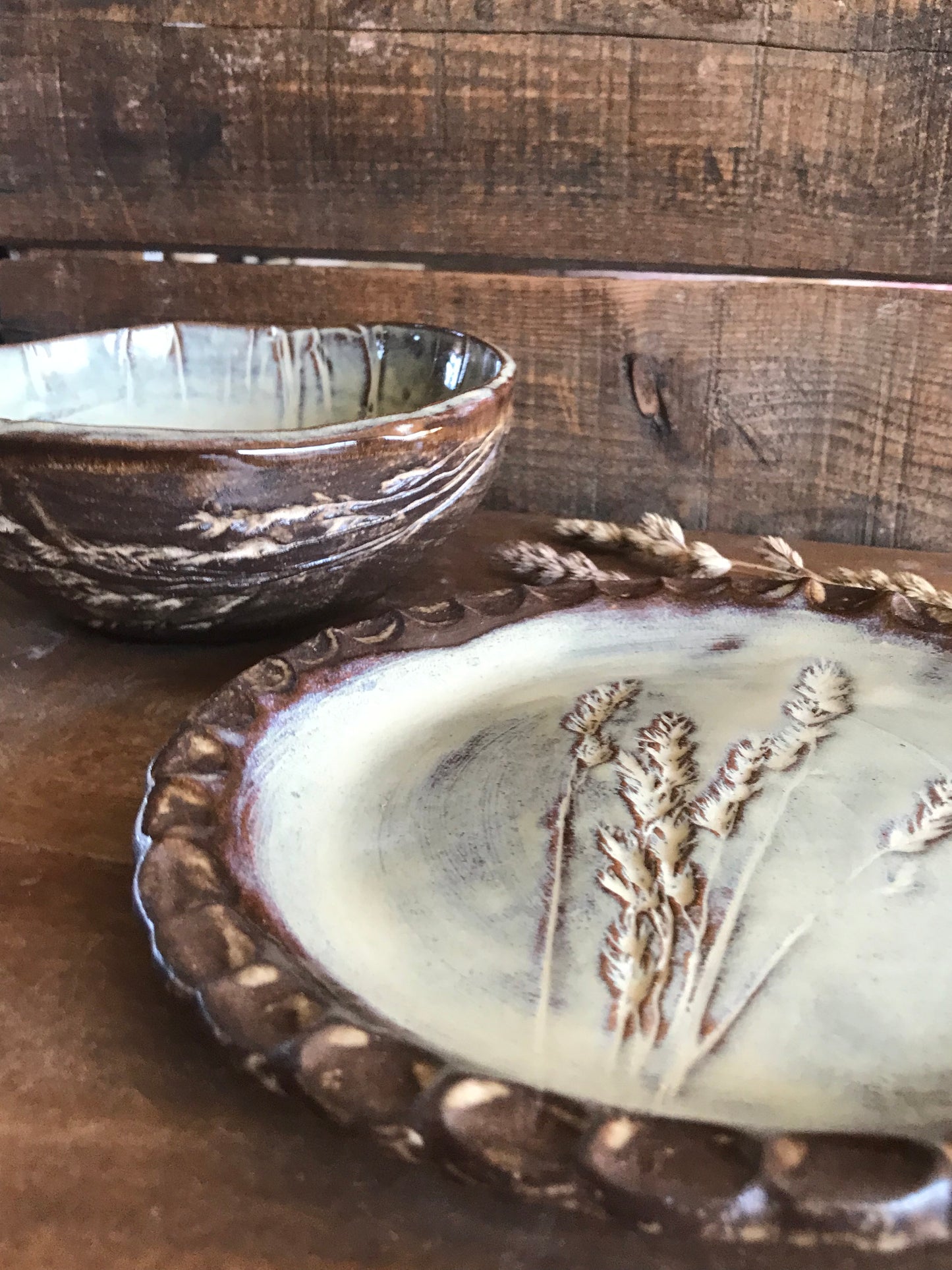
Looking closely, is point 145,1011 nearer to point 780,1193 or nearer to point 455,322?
point 780,1193

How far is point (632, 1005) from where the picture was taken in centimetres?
31

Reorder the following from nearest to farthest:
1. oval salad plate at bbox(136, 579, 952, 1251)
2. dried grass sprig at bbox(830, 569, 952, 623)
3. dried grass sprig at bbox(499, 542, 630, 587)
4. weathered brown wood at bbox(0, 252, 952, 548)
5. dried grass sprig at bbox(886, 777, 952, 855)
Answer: oval salad plate at bbox(136, 579, 952, 1251), dried grass sprig at bbox(886, 777, 952, 855), dried grass sprig at bbox(830, 569, 952, 623), dried grass sprig at bbox(499, 542, 630, 587), weathered brown wood at bbox(0, 252, 952, 548)

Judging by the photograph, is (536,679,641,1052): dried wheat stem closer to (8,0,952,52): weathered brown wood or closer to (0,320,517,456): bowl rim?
(0,320,517,456): bowl rim

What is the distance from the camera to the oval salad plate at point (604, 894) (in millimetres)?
244

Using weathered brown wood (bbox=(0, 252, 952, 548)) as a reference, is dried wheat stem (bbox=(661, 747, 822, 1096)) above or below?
below

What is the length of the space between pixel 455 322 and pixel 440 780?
1.79 ft

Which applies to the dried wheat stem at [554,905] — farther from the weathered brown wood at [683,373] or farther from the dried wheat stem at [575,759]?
the weathered brown wood at [683,373]

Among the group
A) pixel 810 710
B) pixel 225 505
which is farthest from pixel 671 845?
pixel 225 505

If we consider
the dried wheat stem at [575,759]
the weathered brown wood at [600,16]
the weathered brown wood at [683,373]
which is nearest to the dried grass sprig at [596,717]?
the dried wheat stem at [575,759]

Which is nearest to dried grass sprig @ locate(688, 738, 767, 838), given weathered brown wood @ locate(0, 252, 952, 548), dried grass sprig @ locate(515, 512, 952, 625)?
dried grass sprig @ locate(515, 512, 952, 625)

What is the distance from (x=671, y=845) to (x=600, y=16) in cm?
65

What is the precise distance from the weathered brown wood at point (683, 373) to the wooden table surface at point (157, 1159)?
0.57 metres

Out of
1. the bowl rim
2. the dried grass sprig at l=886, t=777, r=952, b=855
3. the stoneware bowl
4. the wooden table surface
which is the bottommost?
the wooden table surface

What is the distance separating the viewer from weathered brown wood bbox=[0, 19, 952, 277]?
747mm
